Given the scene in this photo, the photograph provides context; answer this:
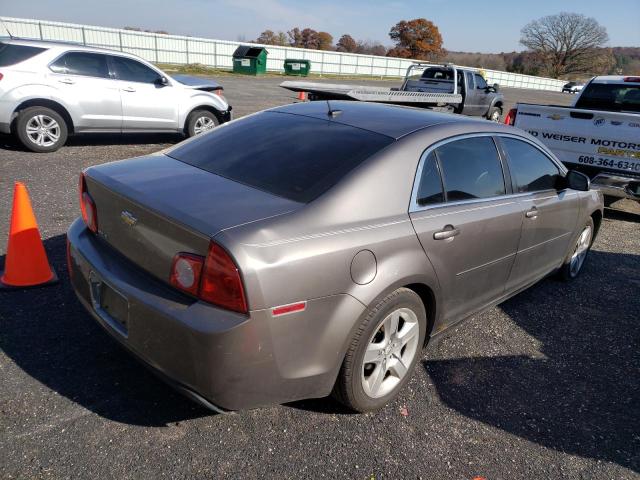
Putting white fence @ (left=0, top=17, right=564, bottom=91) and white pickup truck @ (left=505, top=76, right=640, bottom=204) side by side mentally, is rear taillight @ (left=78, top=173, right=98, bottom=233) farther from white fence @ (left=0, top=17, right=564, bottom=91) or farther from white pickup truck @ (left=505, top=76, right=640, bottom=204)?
white fence @ (left=0, top=17, right=564, bottom=91)

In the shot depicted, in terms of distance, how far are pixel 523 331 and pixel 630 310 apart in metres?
1.28

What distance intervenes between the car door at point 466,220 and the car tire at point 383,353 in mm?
289

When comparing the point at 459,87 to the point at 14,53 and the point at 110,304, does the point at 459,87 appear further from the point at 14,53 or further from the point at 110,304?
the point at 110,304

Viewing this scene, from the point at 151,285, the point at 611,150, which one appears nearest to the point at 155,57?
the point at 611,150

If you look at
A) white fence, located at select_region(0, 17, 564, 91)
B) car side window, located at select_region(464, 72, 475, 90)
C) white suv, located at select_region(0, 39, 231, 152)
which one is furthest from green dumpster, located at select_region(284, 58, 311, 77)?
white suv, located at select_region(0, 39, 231, 152)

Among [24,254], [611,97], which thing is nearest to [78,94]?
[24,254]

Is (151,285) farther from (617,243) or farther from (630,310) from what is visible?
(617,243)

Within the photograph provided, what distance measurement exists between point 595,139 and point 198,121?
6671 millimetres

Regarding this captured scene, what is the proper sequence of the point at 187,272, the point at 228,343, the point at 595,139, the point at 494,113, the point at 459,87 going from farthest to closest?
the point at 494,113
the point at 459,87
the point at 595,139
the point at 187,272
the point at 228,343

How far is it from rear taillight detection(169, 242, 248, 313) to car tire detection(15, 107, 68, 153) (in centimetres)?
706

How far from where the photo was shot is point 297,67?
1432 inches

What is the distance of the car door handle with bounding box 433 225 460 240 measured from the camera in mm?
2875

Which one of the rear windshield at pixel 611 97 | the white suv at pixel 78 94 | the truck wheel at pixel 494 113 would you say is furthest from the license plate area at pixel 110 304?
the truck wheel at pixel 494 113

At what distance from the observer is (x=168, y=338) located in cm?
227
